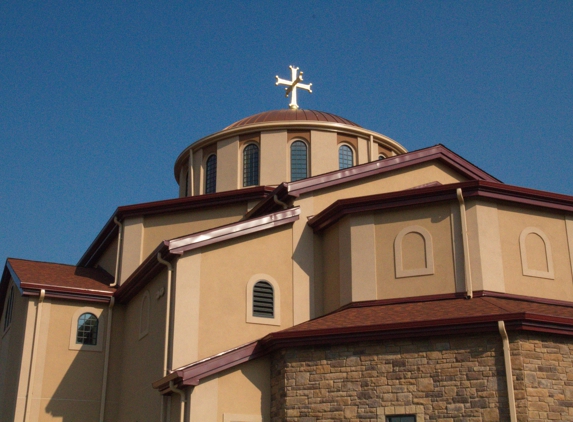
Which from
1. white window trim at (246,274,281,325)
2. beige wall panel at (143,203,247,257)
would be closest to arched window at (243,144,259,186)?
beige wall panel at (143,203,247,257)

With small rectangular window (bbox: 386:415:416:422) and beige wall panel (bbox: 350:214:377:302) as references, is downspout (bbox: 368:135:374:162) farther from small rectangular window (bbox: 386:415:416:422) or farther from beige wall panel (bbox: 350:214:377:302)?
small rectangular window (bbox: 386:415:416:422)

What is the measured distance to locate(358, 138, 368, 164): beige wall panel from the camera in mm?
26266

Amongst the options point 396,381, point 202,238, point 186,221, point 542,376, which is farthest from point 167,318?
point 542,376

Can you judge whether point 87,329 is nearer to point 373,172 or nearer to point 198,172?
point 198,172

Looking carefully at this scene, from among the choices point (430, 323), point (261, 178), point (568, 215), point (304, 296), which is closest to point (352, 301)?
point (304, 296)

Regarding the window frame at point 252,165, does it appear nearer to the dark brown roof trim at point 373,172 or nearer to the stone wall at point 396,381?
the dark brown roof trim at point 373,172

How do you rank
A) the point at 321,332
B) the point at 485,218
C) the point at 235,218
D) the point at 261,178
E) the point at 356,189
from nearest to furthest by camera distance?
1. the point at 321,332
2. the point at 485,218
3. the point at 356,189
4. the point at 235,218
5. the point at 261,178

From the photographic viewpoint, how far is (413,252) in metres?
17.6

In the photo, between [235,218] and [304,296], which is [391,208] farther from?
[235,218]

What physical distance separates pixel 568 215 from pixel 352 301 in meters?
5.54

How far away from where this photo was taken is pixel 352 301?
17.7m

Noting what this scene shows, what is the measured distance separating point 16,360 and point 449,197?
12.5 metres

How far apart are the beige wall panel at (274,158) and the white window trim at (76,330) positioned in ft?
22.8

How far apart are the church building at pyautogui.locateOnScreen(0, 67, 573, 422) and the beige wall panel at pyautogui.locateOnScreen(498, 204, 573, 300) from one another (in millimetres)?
32
